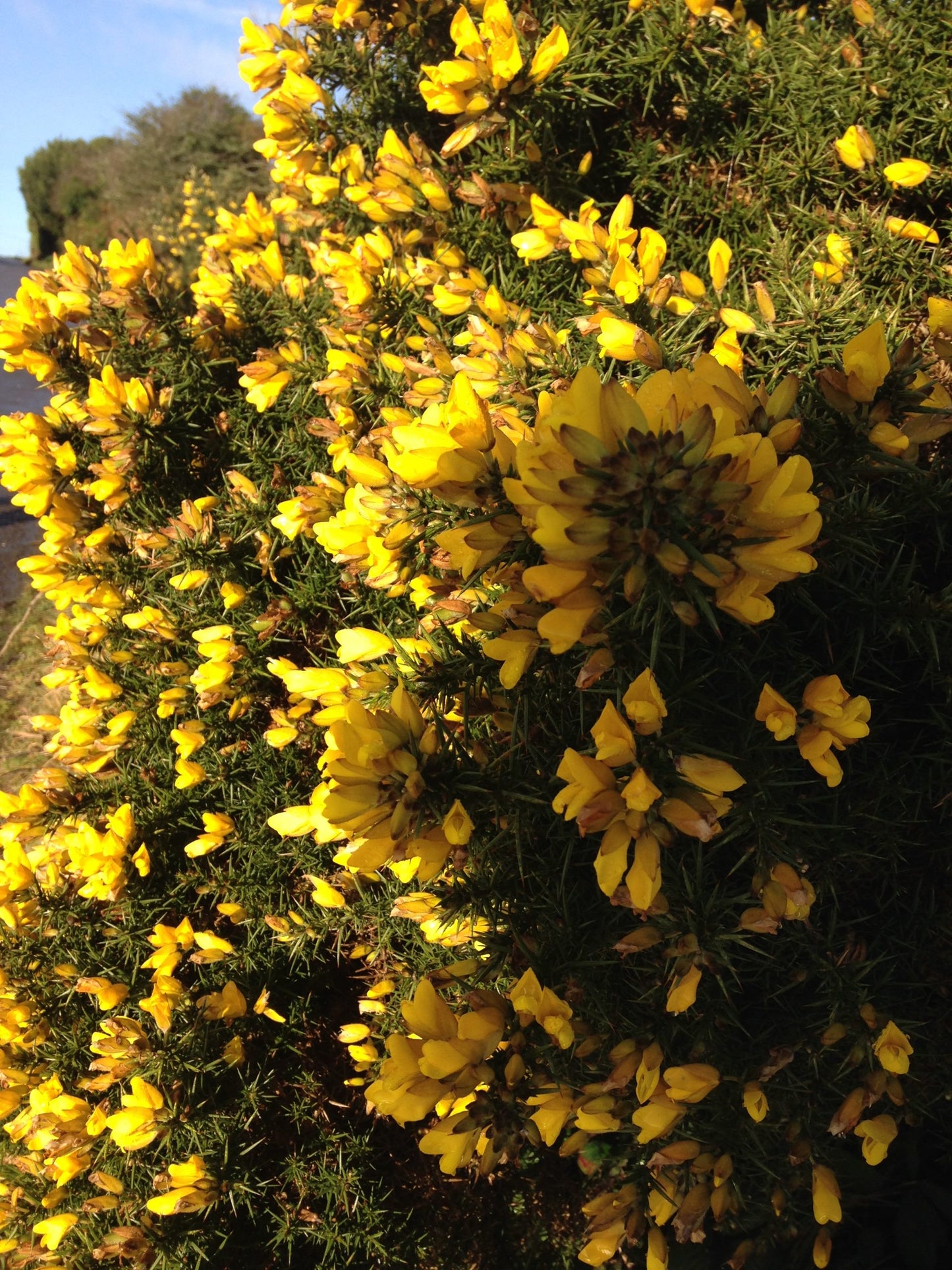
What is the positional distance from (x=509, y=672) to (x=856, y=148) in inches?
52.8

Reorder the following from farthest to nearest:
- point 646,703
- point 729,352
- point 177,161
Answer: point 177,161
point 729,352
point 646,703

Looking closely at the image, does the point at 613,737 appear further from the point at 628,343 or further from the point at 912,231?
the point at 912,231

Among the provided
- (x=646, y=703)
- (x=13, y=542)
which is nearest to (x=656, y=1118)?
(x=646, y=703)

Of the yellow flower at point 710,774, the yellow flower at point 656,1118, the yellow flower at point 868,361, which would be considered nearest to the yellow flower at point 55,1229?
the yellow flower at point 656,1118

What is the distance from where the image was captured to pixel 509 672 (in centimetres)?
92

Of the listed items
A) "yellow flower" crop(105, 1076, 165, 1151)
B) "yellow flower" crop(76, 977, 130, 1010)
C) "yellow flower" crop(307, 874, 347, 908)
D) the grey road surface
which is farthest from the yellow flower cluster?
the grey road surface

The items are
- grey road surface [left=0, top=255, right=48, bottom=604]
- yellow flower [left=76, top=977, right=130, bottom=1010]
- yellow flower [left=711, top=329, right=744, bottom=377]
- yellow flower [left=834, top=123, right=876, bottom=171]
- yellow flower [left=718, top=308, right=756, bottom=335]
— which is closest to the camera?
yellow flower [left=711, top=329, right=744, bottom=377]

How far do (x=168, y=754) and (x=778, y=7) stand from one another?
2449mm

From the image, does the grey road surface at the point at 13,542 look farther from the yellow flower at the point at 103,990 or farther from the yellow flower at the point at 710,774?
the yellow flower at the point at 710,774

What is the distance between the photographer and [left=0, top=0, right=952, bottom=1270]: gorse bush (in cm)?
92

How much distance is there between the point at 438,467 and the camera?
0.89m

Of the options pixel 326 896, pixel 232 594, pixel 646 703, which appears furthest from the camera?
pixel 232 594

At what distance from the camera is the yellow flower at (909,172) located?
1415mm

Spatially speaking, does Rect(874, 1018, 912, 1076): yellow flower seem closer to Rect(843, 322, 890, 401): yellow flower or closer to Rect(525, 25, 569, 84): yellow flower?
Rect(843, 322, 890, 401): yellow flower
